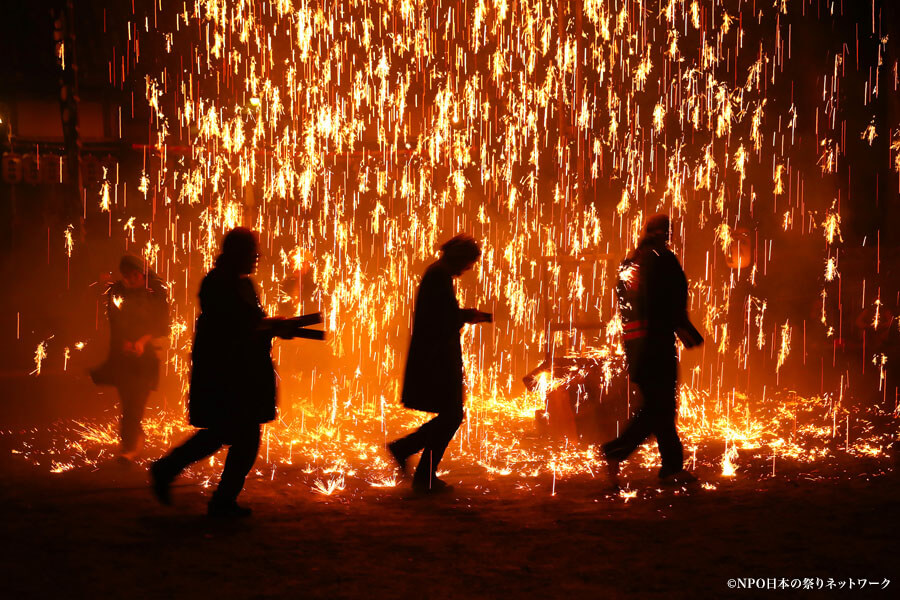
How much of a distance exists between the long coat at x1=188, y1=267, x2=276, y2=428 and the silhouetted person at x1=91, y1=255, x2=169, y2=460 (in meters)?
1.71

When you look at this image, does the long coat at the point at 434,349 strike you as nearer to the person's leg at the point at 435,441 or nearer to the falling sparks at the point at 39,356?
the person's leg at the point at 435,441

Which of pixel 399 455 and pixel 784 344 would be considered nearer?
pixel 399 455

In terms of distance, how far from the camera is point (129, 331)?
5508 millimetres

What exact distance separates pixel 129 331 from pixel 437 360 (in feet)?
A: 7.47

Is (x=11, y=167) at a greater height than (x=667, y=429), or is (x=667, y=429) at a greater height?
(x=11, y=167)

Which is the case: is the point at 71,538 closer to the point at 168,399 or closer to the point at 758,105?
the point at 168,399

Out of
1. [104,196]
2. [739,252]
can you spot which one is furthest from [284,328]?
[104,196]

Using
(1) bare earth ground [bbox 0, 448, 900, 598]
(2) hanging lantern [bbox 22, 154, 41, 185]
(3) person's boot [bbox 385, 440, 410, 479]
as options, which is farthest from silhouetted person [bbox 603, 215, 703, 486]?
(2) hanging lantern [bbox 22, 154, 41, 185]

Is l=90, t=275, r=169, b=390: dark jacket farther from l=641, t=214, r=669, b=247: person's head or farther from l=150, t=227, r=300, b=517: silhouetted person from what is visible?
l=641, t=214, r=669, b=247: person's head

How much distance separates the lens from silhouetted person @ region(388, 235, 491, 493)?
4.64m

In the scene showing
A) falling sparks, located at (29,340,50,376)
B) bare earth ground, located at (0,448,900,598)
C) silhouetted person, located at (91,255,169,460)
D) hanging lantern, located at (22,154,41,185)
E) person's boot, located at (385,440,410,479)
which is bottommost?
falling sparks, located at (29,340,50,376)

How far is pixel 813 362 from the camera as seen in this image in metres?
9.55

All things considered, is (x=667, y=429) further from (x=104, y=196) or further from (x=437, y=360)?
(x=104, y=196)

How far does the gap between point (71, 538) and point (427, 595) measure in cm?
179
